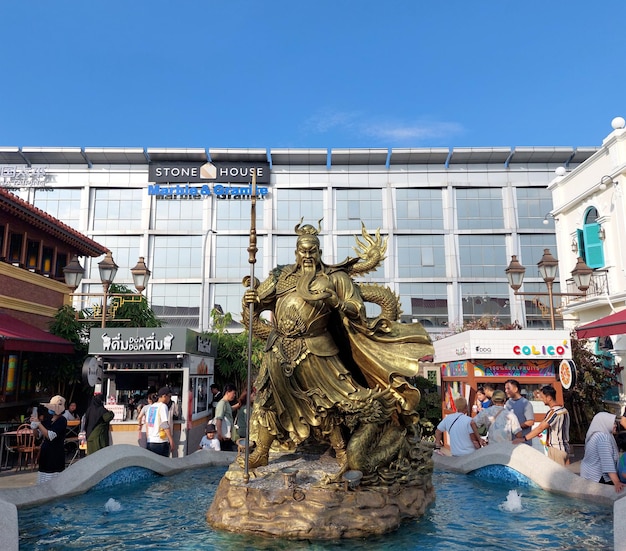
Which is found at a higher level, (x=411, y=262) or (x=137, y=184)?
(x=137, y=184)

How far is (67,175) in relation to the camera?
108ft

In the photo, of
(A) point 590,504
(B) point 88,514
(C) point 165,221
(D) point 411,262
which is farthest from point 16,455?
(D) point 411,262

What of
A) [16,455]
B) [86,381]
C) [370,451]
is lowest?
[16,455]

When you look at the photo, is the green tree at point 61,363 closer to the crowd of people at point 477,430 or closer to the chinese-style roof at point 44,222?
the chinese-style roof at point 44,222

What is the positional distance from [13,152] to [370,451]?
1346 inches

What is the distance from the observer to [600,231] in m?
17.3

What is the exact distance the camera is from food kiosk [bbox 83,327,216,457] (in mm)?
11406

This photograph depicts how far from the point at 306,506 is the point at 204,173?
3079 cm

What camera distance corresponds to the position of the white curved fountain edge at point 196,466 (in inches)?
226

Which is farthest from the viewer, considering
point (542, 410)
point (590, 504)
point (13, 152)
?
point (13, 152)

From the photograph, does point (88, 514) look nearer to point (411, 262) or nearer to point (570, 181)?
point (570, 181)

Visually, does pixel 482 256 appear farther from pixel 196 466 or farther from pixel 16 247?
pixel 196 466

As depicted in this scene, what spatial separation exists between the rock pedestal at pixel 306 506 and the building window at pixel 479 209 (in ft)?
97.2

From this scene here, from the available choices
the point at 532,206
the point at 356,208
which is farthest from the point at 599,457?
the point at 532,206
